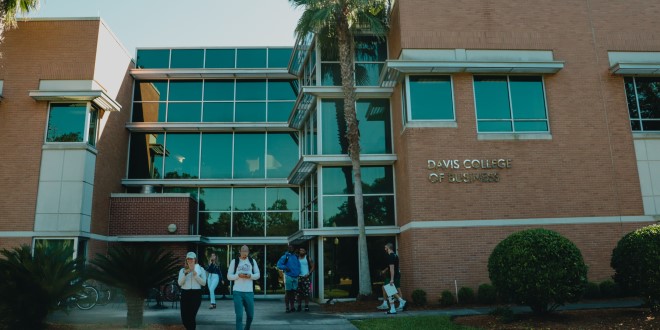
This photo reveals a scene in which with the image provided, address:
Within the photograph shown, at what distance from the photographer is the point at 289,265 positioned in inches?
575

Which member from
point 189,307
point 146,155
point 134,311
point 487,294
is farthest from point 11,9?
point 487,294

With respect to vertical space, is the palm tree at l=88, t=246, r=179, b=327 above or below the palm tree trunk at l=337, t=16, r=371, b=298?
below

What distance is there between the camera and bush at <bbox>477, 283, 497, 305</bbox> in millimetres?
15148

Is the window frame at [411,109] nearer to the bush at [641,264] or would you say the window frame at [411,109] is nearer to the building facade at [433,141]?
the building facade at [433,141]

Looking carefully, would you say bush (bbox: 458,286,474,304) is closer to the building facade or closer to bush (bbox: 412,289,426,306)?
the building facade

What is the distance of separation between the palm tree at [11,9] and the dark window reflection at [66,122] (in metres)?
3.19

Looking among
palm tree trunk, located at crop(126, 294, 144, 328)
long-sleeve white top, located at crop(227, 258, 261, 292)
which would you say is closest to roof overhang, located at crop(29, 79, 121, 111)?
palm tree trunk, located at crop(126, 294, 144, 328)

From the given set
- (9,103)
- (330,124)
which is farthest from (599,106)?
(9,103)

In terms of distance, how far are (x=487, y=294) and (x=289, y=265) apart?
19.2 feet

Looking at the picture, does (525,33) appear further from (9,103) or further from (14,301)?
(9,103)

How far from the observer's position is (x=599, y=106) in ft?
57.5

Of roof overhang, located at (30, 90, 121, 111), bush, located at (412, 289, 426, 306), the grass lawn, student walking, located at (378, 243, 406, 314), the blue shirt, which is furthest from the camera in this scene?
roof overhang, located at (30, 90, 121, 111)

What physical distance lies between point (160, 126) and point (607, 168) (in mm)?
18521

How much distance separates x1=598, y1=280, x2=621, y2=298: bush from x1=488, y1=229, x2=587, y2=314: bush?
5331 mm
